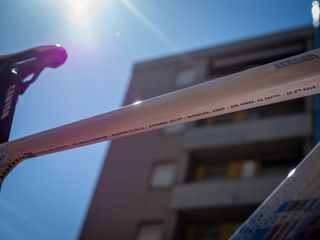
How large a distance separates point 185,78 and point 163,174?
5.48 meters

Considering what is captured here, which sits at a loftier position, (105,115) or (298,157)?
(105,115)

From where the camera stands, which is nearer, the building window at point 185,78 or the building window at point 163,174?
the building window at point 163,174

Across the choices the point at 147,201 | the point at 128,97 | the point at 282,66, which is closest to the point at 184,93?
the point at 282,66

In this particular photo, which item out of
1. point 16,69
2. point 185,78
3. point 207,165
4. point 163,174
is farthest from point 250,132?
point 16,69

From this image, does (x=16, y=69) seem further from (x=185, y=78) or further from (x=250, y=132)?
(x=185, y=78)

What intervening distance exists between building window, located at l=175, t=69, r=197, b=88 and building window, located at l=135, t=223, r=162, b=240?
7002 mm

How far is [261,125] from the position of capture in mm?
18469

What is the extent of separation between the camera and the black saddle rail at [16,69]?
299cm

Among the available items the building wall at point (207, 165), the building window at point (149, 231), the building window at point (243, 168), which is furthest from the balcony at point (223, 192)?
the building window at point (243, 168)

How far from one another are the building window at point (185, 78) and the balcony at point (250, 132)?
3534 millimetres

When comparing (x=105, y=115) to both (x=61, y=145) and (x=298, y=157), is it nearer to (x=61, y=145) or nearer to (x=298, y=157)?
(x=61, y=145)

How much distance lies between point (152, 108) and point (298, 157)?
1656 centimetres

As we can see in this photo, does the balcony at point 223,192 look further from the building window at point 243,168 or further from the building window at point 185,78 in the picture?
the building window at point 185,78

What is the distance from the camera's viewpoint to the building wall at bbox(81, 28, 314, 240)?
57.9 feet
